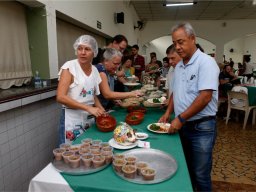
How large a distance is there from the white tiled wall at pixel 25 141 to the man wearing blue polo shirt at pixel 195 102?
1.29 metres

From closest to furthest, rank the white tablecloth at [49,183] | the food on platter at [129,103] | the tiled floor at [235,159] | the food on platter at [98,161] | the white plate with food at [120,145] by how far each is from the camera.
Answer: the white tablecloth at [49,183], the food on platter at [98,161], the white plate with food at [120,145], the food on platter at [129,103], the tiled floor at [235,159]

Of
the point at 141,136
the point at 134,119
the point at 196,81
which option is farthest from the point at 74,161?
the point at 196,81

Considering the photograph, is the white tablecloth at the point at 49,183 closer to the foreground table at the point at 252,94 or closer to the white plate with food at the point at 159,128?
the white plate with food at the point at 159,128

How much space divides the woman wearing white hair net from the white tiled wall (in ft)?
1.39

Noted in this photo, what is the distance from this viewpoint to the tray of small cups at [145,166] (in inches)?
40.3

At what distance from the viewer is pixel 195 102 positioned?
155cm

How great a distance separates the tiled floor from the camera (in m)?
2.53

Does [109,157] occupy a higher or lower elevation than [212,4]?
lower

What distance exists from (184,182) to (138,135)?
59 centimetres

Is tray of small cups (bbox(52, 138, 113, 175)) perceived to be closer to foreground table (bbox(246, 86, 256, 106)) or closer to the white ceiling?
foreground table (bbox(246, 86, 256, 106))

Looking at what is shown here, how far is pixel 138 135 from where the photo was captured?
1.57 metres

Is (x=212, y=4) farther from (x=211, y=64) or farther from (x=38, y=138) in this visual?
(x=38, y=138)

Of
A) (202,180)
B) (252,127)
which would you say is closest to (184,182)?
(202,180)

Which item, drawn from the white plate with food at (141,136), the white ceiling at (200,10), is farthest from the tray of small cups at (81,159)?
the white ceiling at (200,10)
